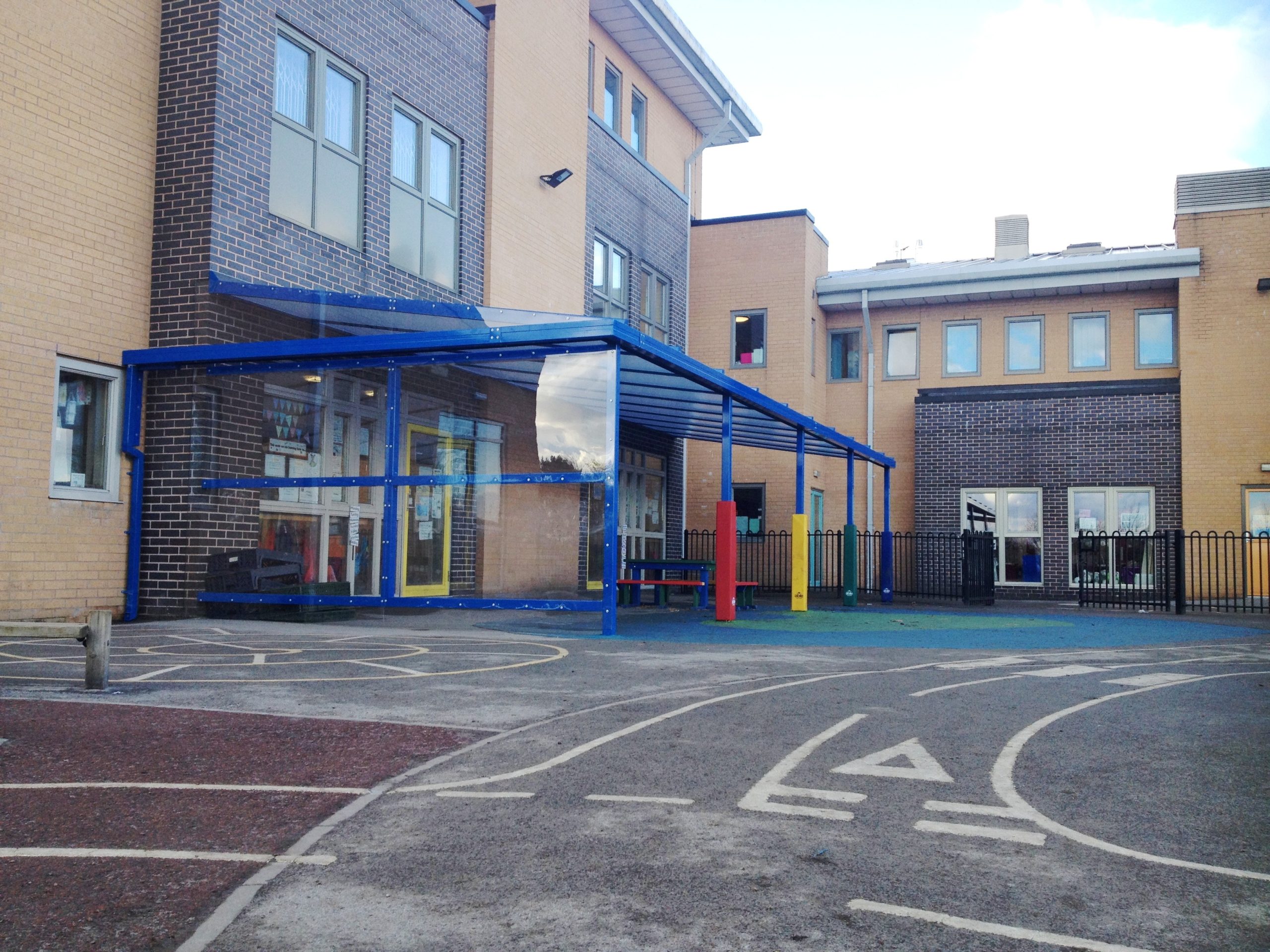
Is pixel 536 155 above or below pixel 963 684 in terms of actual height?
above

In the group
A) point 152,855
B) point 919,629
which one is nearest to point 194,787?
point 152,855

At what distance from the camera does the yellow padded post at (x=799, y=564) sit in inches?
682

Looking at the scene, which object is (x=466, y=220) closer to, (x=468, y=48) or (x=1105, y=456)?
(x=468, y=48)

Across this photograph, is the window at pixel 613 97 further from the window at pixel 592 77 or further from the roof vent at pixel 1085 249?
the roof vent at pixel 1085 249

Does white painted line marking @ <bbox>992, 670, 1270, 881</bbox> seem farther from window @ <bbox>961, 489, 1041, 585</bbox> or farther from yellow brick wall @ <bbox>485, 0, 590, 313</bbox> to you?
window @ <bbox>961, 489, 1041, 585</bbox>

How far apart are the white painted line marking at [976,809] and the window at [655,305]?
18.7 metres

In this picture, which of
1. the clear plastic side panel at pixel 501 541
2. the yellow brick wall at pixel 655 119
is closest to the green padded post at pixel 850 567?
the yellow brick wall at pixel 655 119

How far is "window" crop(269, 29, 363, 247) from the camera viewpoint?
42.8 feet

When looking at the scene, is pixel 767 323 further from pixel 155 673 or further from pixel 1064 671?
pixel 155 673

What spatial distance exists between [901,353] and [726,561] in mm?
14385

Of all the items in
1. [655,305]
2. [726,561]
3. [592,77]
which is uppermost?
[592,77]

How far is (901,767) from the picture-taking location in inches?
219

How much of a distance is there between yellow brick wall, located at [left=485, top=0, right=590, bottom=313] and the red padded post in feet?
16.7

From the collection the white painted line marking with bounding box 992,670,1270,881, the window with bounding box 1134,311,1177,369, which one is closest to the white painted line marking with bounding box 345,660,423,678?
the white painted line marking with bounding box 992,670,1270,881
